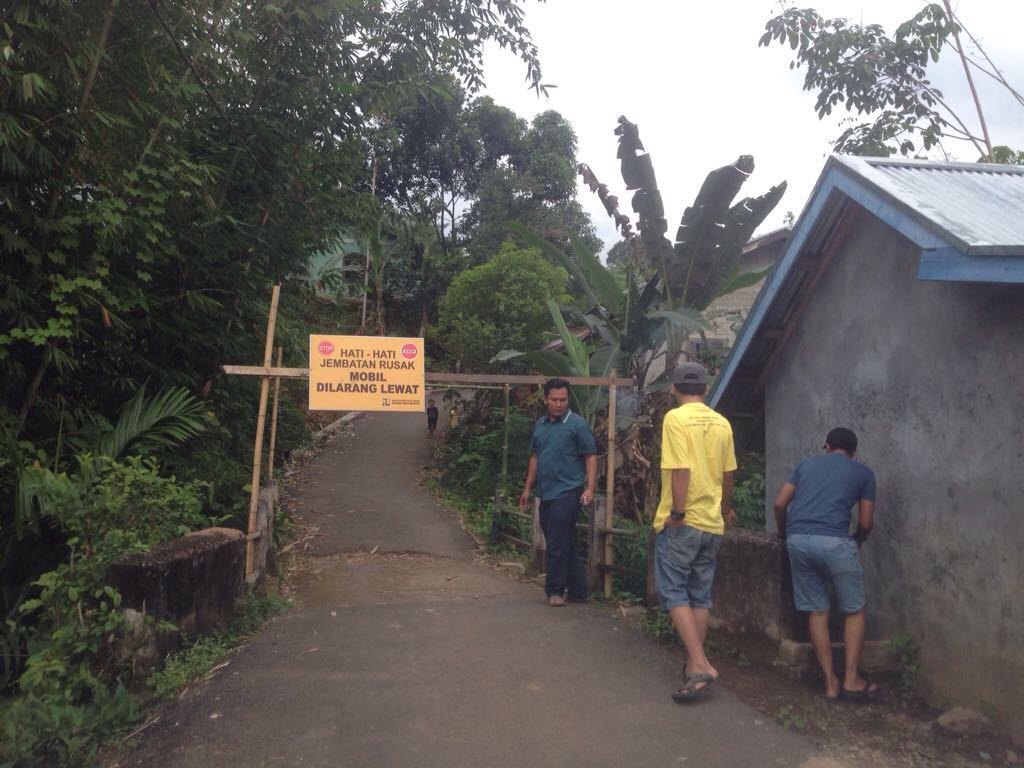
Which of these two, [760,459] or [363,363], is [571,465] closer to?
[363,363]

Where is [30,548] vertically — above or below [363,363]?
below

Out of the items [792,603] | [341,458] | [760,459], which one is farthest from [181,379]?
[341,458]

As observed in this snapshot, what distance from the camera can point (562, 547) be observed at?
258 inches

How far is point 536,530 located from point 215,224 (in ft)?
12.8

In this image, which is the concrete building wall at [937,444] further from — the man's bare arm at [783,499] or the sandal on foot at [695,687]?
the sandal on foot at [695,687]

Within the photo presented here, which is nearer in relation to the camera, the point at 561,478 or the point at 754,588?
the point at 754,588

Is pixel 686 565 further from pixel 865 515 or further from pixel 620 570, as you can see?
pixel 620 570

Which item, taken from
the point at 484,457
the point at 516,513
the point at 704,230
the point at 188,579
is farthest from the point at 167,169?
the point at 484,457

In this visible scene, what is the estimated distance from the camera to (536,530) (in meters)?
8.00

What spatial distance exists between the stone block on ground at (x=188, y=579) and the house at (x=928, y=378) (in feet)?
12.7

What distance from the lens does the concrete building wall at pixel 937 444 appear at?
13.4 ft

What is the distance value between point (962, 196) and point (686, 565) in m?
2.59

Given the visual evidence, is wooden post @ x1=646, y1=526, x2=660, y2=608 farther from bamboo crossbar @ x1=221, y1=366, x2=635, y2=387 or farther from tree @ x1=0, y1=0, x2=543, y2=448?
tree @ x1=0, y1=0, x2=543, y2=448

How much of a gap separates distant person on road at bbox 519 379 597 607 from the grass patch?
6.83ft
